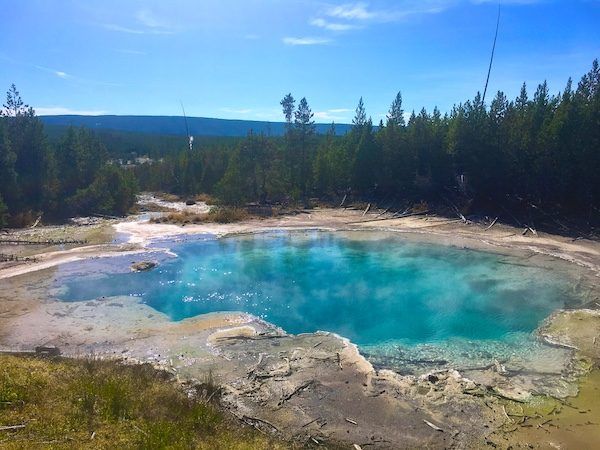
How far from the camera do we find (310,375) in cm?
1292

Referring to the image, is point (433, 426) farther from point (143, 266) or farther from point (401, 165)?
point (401, 165)

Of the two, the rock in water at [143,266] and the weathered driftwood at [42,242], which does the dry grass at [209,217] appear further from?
the rock in water at [143,266]

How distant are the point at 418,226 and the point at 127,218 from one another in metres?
Result: 26.3

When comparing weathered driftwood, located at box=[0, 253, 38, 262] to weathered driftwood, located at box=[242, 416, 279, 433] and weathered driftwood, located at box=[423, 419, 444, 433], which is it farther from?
weathered driftwood, located at box=[423, 419, 444, 433]

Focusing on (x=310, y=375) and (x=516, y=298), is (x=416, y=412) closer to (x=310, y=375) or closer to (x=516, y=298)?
(x=310, y=375)

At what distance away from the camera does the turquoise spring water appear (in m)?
16.5

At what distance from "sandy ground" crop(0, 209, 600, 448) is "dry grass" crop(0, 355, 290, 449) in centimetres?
97

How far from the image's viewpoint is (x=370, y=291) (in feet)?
72.4

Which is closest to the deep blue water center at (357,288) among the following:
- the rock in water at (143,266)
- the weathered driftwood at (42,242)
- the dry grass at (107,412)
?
the rock in water at (143,266)

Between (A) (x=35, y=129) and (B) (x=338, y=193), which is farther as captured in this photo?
(B) (x=338, y=193)

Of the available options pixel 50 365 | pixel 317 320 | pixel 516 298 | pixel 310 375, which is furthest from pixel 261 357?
pixel 516 298

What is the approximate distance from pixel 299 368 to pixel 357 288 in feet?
31.6

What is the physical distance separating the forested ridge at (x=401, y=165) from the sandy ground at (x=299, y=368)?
13.8m

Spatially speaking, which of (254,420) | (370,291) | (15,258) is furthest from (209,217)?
(254,420)
